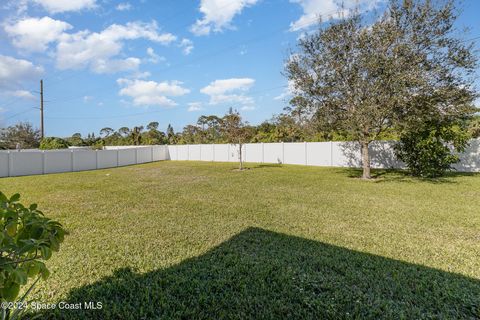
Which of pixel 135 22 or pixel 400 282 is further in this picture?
pixel 135 22

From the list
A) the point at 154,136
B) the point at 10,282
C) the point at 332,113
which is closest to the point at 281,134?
the point at 332,113

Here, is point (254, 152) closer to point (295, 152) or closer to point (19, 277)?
point (295, 152)

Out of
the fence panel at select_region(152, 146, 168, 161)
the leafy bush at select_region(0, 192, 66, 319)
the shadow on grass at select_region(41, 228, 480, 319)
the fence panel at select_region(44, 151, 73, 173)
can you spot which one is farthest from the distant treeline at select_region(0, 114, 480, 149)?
the leafy bush at select_region(0, 192, 66, 319)

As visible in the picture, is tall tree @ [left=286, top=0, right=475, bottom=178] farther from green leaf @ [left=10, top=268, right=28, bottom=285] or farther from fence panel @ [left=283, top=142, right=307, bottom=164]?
green leaf @ [left=10, top=268, right=28, bottom=285]

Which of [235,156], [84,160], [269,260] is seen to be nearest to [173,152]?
[235,156]

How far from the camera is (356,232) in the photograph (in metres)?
4.40

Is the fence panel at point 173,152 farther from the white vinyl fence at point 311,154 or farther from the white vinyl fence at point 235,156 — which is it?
the white vinyl fence at point 235,156

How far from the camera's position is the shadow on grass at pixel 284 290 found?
225 centimetres

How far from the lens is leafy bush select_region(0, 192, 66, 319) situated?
44.3 inches

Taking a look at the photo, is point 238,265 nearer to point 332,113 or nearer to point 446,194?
point 446,194

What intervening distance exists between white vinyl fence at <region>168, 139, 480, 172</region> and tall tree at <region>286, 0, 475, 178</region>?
4.79m

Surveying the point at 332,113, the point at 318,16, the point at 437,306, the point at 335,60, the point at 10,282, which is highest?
the point at 318,16

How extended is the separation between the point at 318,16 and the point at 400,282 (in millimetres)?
11288

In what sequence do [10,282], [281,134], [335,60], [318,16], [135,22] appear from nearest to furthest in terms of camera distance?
[10,282] < [335,60] < [318,16] < [135,22] < [281,134]
